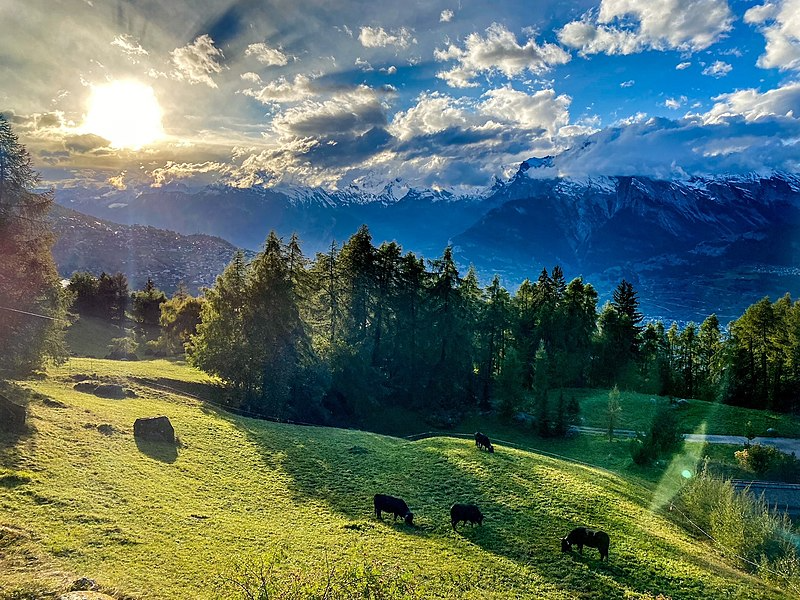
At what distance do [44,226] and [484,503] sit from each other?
1383 inches

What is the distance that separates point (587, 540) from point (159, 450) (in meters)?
23.6

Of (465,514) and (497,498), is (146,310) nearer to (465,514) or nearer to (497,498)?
(497,498)

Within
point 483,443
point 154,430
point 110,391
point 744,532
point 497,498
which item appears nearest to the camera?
point 744,532

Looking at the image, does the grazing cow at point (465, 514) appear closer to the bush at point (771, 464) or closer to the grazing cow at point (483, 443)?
the grazing cow at point (483, 443)

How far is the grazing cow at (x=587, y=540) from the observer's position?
19.4 metres

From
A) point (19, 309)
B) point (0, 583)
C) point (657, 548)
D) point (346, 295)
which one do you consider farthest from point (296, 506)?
point (346, 295)

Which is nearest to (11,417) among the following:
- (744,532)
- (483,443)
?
(483,443)

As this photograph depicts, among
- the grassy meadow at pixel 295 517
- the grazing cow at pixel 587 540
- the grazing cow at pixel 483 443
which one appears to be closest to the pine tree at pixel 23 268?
the grassy meadow at pixel 295 517

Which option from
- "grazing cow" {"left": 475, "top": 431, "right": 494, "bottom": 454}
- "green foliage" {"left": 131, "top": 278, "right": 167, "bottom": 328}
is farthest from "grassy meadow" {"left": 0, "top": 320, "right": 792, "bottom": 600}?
"green foliage" {"left": 131, "top": 278, "right": 167, "bottom": 328}

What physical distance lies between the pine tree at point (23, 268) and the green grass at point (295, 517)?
3837 mm

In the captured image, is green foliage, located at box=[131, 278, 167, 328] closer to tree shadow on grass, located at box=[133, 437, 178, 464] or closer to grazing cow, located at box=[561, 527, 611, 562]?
tree shadow on grass, located at box=[133, 437, 178, 464]

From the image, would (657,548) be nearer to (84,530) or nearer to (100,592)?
(100,592)

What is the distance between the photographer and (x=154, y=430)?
28.1 m

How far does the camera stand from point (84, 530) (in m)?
16.9
